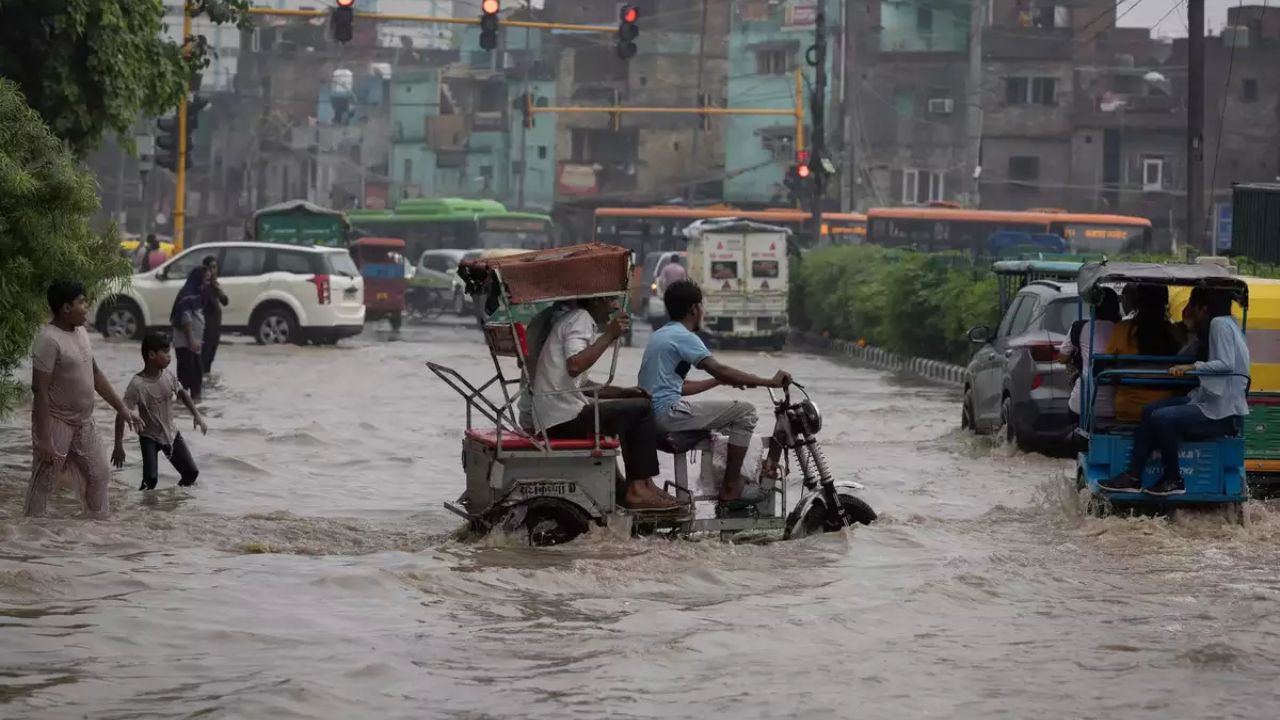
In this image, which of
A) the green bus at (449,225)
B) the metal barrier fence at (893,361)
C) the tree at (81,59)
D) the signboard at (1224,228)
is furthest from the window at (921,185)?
the tree at (81,59)

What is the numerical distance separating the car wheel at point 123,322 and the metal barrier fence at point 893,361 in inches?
477

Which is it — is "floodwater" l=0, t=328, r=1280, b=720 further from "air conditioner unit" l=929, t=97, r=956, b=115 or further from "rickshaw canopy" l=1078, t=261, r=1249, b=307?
"air conditioner unit" l=929, t=97, r=956, b=115

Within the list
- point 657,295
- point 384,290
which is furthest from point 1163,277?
point 384,290

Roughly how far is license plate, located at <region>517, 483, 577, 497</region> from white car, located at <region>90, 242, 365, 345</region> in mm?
23292

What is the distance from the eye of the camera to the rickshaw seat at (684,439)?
11352mm

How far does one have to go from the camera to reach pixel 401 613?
32.3 feet

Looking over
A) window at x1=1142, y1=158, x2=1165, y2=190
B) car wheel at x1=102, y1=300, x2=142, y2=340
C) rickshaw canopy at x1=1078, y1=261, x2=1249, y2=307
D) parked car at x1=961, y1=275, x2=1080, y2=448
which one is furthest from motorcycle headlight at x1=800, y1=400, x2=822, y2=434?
window at x1=1142, y1=158, x2=1165, y2=190

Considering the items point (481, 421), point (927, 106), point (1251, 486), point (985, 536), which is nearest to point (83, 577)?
point (985, 536)

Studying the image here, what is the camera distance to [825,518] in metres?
11.3

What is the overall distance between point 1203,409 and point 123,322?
2445 cm

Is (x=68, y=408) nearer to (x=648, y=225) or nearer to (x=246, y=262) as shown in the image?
(x=246, y=262)

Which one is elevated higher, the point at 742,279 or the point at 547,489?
the point at 742,279

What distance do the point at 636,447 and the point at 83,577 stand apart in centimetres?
294

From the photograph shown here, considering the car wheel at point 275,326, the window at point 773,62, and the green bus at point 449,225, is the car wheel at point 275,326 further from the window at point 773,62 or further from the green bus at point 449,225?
the window at point 773,62
